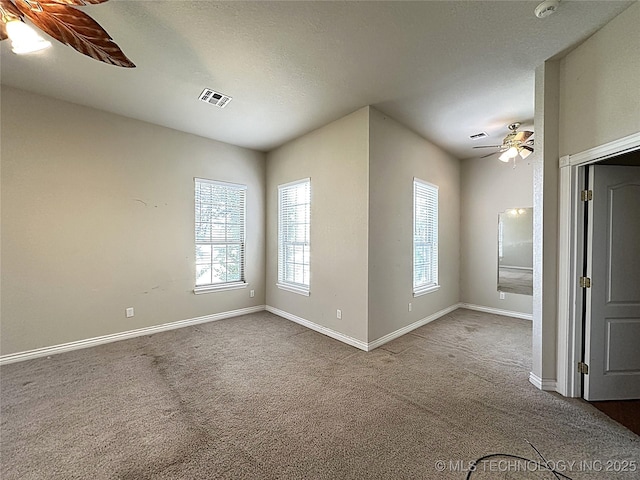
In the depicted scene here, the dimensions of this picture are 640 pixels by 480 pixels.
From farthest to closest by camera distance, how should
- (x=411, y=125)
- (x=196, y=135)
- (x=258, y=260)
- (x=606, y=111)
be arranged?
(x=258, y=260), (x=196, y=135), (x=411, y=125), (x=606, y=111)

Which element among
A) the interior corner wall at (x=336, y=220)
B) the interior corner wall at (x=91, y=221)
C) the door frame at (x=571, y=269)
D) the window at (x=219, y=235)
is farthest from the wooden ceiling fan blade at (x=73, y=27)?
the door frame at (x=571, y=269)

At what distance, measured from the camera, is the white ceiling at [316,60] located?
1.97 m

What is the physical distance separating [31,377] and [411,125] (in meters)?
5.31

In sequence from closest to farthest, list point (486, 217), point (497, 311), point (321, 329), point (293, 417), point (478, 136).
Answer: point (293, 417) < point (321, 329) < point (478, 136) < point (497, 311) < point (486, 217)

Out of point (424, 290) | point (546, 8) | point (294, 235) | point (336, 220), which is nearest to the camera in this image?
point (546, 8)

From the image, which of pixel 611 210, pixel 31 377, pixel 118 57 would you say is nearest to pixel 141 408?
pixel 31 377

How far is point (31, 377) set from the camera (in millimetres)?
2717

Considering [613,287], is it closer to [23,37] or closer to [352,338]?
[352,338]

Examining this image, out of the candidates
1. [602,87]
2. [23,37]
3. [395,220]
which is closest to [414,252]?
[395,220]

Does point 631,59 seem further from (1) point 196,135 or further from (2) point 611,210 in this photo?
(1) point 196,135

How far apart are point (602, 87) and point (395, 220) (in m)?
2.26

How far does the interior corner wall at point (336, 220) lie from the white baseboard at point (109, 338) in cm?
117

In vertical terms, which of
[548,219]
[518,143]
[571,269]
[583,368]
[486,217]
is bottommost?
[583,368]

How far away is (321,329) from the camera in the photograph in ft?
13.2
